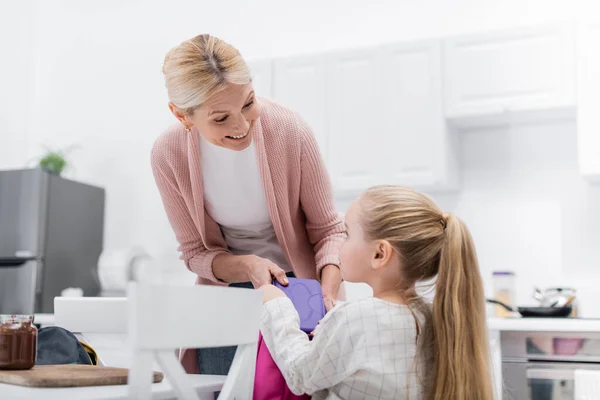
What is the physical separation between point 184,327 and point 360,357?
0.38 metres

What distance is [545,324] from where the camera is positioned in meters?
2.57

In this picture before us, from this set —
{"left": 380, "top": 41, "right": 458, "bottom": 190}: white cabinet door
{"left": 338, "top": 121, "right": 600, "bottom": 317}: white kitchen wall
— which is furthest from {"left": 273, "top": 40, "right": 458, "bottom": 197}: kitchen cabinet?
{"left": 338, "top": 121, "right": 600, "bottom": 317}: white kitchen wall

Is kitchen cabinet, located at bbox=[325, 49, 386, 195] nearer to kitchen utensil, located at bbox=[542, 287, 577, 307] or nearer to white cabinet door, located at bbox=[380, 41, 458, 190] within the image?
white cabinet door, located at bbox=[380, 41, 458, 190]

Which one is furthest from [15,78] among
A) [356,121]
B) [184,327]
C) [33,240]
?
[184,327]

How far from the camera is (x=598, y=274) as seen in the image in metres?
3.13

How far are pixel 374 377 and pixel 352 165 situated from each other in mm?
2224

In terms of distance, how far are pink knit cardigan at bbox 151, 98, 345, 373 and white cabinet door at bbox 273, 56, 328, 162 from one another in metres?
1.68

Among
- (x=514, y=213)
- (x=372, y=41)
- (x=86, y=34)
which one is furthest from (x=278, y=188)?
(x=86, y=34)

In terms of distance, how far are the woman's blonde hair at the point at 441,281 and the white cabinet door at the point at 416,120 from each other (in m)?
1.86

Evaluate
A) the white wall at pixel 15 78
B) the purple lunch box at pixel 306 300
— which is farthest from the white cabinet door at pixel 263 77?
the purple lunch box at pixel 306 300

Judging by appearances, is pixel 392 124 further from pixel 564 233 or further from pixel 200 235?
pixel 200 235

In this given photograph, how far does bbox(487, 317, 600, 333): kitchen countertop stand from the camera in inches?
99.0

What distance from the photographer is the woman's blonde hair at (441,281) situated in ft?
3.80

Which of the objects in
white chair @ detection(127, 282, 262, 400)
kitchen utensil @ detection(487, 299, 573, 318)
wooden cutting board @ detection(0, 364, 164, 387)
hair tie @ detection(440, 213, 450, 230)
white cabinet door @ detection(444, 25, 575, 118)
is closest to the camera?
white chair @ detection(127, 282, 262, 400)
